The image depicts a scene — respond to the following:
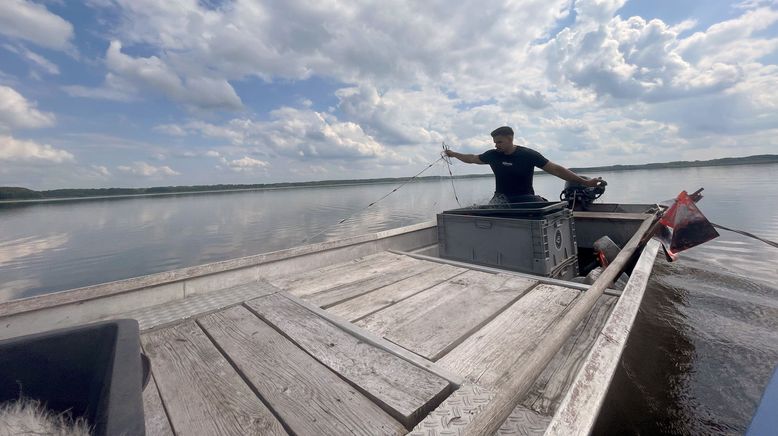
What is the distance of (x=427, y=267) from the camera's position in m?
3.81

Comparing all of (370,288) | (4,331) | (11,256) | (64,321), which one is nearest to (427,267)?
(370,288)

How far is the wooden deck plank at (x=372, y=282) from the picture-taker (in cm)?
288

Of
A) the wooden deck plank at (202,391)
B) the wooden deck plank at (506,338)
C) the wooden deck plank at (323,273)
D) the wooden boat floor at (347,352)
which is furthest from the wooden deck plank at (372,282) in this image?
the wooden deck plank at (506,338)

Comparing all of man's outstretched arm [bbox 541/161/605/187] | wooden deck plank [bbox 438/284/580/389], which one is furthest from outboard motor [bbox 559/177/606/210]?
wooden deck plank [bbox 438/284/580/389]

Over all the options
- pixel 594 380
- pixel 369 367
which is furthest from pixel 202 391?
pixel 594 380

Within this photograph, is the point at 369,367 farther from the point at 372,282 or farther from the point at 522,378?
the point at 372,282

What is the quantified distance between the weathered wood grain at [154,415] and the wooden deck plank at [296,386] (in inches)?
15.4

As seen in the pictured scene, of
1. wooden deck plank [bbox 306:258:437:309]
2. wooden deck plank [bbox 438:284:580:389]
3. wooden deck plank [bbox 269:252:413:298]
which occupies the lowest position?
wooden deck plank [bbox 438:284:580:389]

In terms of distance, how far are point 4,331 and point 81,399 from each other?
167 centimetres

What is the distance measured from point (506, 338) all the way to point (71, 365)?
233 cm

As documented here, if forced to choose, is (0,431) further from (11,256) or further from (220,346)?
(11,256)

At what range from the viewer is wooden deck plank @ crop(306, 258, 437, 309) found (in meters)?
2.88

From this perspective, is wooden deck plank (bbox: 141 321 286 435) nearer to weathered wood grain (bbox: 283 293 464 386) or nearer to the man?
weathered wood grain (bbox: 283 293 464 386)

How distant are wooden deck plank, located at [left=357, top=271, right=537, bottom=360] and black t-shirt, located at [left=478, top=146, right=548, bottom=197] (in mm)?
2067
